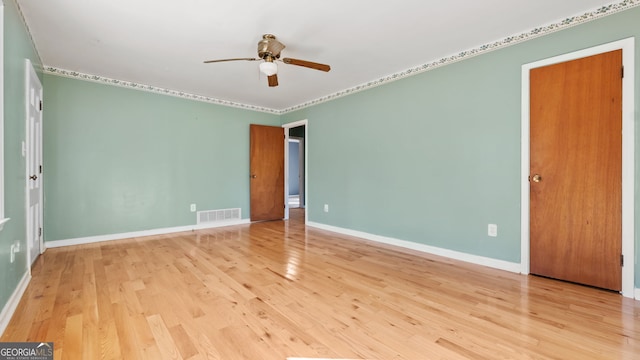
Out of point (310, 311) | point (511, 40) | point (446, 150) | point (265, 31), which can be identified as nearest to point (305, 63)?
point (265, 31)

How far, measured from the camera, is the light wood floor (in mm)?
1536

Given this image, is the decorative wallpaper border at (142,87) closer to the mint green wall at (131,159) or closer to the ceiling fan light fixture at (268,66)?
the mint green wall at (131,159)

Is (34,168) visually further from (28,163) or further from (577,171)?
(577,171)

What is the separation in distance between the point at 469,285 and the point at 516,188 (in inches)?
42.6

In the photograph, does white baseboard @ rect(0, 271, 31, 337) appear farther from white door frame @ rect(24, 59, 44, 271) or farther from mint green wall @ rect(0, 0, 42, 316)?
white door frame @ rect(24, 59, 44, 271)

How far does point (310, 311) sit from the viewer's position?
195 centimetres

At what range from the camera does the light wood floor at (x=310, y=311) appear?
1.54 m

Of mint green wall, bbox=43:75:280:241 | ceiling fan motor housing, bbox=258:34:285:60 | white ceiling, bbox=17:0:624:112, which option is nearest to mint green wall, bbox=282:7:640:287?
white ceiling, bbox=17:0:624:112

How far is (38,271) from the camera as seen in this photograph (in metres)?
2.70

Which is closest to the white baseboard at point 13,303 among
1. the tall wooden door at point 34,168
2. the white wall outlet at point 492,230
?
the tall wooden door at point 34,168

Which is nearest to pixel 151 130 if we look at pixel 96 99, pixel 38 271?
pixel 96 99

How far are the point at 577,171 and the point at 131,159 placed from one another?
5316mm

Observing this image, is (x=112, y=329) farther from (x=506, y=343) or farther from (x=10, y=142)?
(x=506, y=343)

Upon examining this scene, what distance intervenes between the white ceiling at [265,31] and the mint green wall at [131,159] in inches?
21.3
